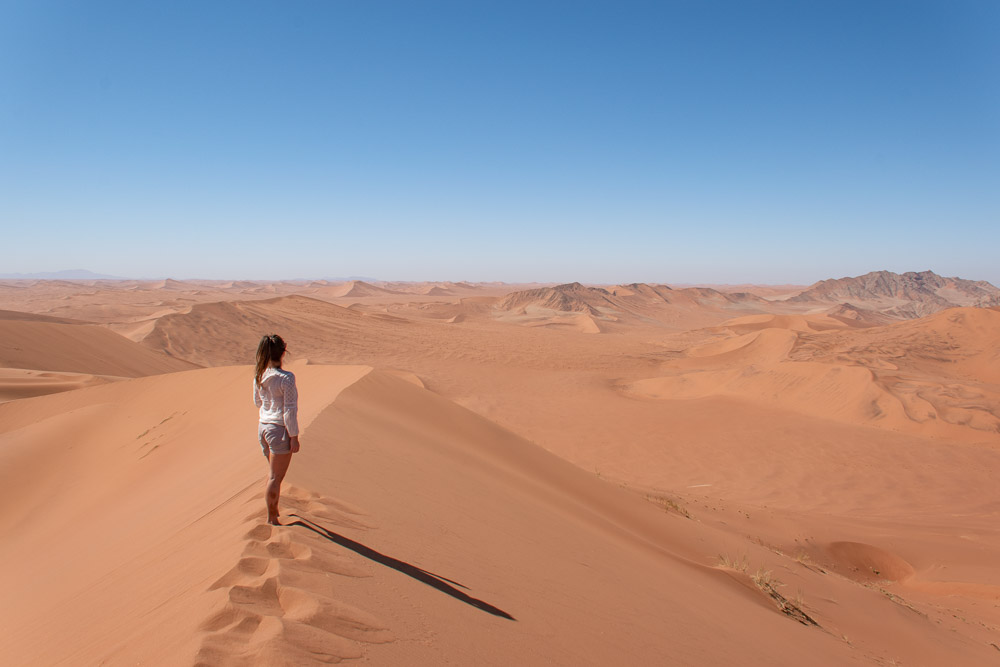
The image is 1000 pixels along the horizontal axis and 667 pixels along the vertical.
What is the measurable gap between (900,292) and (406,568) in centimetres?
8666

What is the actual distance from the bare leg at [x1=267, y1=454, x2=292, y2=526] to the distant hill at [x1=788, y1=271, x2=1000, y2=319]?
232 ft

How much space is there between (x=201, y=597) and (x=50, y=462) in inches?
278

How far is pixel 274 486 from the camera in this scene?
2943mm

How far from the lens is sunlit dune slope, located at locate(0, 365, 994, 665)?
83.4 inches

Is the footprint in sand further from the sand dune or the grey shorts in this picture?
the sand dune

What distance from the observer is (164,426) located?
7434mm

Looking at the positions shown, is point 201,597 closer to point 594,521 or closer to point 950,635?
point 594,521

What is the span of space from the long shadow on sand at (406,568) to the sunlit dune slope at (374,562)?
0.02 m

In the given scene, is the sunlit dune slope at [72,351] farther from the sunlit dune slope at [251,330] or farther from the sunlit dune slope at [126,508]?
the sunlit dune slope at [251,330]

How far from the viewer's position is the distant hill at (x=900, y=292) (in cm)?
6319

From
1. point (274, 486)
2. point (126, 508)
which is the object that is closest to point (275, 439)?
point (274, 486)

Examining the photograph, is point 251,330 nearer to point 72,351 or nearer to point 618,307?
point 72,351

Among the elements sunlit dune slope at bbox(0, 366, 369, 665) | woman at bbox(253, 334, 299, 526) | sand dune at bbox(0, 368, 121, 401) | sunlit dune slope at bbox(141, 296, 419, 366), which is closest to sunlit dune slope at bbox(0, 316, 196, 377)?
sand dune at bbox(0, 368, 121, 401)

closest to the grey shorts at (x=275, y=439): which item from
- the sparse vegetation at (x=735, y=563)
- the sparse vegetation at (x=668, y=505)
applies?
the sparse vegetation at (x=735, y=563)
